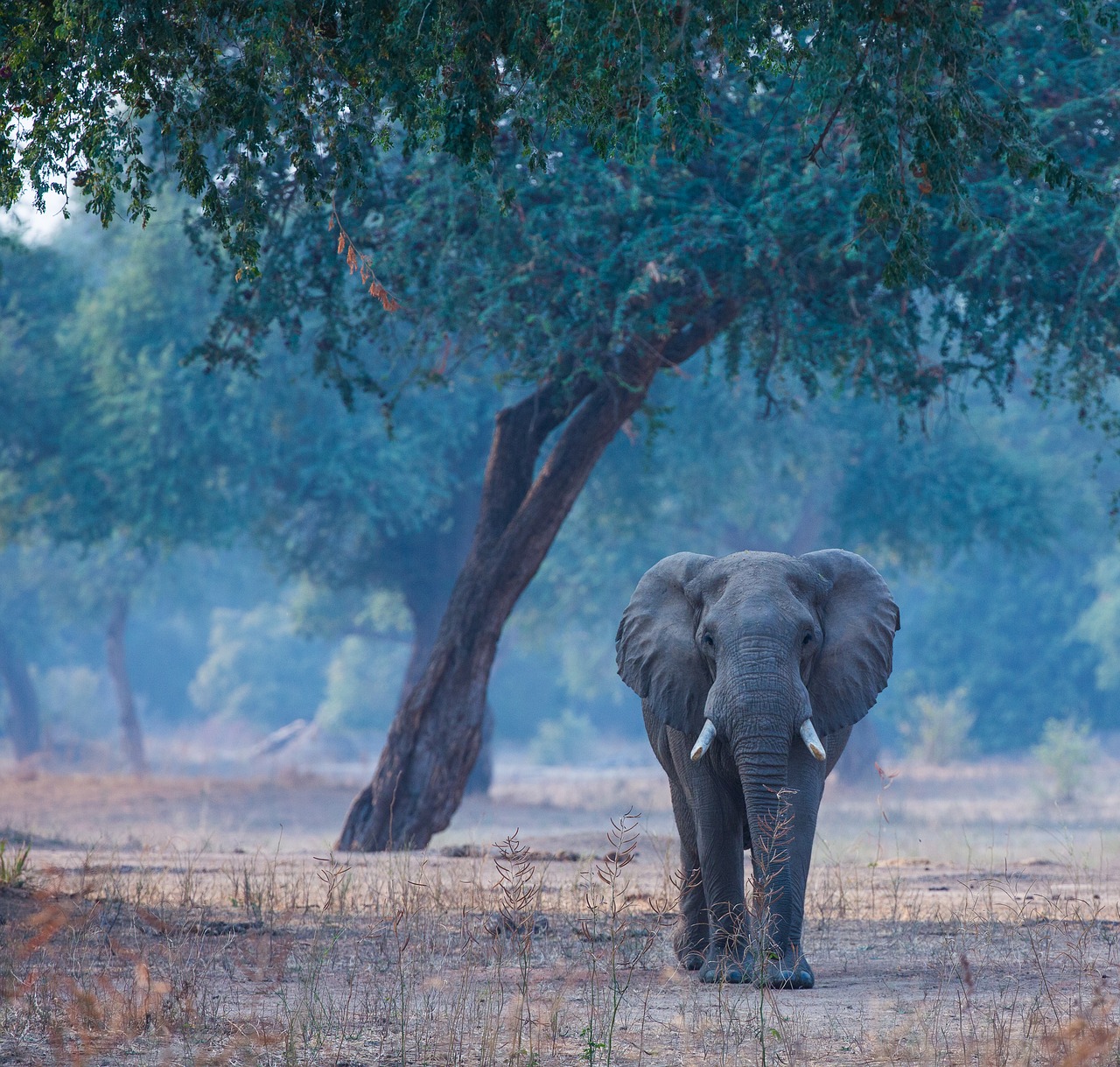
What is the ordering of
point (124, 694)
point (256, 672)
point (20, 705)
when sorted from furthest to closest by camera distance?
point (256, 672) < point (20, 705) < point (124, 694)

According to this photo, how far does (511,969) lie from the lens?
8.16m

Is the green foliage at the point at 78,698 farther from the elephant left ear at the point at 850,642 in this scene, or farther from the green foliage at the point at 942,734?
the elephant left ear at the point at 850,642

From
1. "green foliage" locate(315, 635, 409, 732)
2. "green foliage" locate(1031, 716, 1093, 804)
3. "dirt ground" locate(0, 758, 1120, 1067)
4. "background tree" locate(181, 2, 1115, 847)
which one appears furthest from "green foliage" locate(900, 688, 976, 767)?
"background tree" locate(181, 2, 1115, 847)

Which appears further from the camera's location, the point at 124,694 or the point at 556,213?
the point at 124,694

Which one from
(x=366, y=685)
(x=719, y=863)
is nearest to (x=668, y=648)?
(x=719, y=863)

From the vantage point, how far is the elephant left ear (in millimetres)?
→ 8172

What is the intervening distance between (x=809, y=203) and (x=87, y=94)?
22.7ft

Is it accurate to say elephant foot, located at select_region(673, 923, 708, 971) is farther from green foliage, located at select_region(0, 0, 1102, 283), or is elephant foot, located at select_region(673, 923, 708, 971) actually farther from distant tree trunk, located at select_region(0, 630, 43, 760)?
distant tree trunk, located at select_region(0, 630, 43, 760)

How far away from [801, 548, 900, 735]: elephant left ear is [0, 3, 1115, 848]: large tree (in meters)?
1.89

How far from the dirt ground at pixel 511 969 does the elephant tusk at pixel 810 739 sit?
1.20 meters

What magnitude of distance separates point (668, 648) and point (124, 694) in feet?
124

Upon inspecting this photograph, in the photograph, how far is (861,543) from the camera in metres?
35.6

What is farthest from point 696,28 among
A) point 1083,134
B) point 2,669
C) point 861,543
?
point 2,669

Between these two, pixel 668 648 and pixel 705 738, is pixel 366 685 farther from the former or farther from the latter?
pixel 705 738
